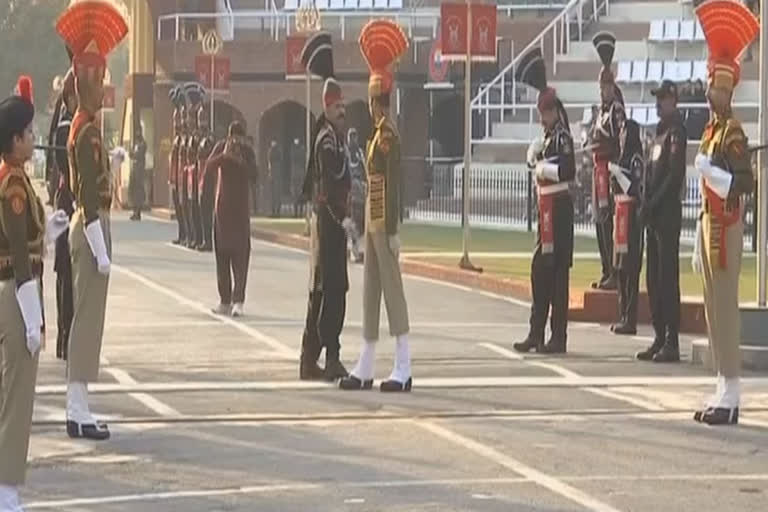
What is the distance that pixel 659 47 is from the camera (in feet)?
141

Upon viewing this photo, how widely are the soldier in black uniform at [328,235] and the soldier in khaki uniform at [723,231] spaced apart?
294cm

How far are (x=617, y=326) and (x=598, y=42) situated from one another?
397 cm

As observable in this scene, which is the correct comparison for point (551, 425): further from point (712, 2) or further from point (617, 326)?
point (617, 326)

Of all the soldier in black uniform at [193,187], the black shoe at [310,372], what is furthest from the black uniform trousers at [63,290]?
the soldier in black uniform at [193,187]

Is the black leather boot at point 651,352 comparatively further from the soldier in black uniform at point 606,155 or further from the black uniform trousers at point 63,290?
the black uniform trousers at point 63,290

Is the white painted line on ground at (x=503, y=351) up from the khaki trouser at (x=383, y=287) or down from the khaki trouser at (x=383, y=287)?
down

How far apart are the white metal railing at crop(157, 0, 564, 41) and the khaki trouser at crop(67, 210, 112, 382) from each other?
36.2 meters

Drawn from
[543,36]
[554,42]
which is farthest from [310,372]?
[554,42]

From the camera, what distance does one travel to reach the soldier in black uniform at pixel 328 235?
1450 cm

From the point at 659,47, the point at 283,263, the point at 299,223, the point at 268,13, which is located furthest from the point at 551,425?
the point at 268,13

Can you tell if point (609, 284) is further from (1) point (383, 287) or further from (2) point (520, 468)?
(2) point (520, 468)

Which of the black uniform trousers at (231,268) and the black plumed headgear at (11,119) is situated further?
the black uniform trousers at (231,268)

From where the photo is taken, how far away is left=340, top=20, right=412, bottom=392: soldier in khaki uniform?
14008 mm

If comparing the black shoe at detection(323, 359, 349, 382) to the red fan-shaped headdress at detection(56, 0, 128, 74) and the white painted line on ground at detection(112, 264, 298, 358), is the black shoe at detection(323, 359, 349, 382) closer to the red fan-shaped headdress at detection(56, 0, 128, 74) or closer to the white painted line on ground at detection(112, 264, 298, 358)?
the white painted line on ground at detection(112, 264, 298, 358)
